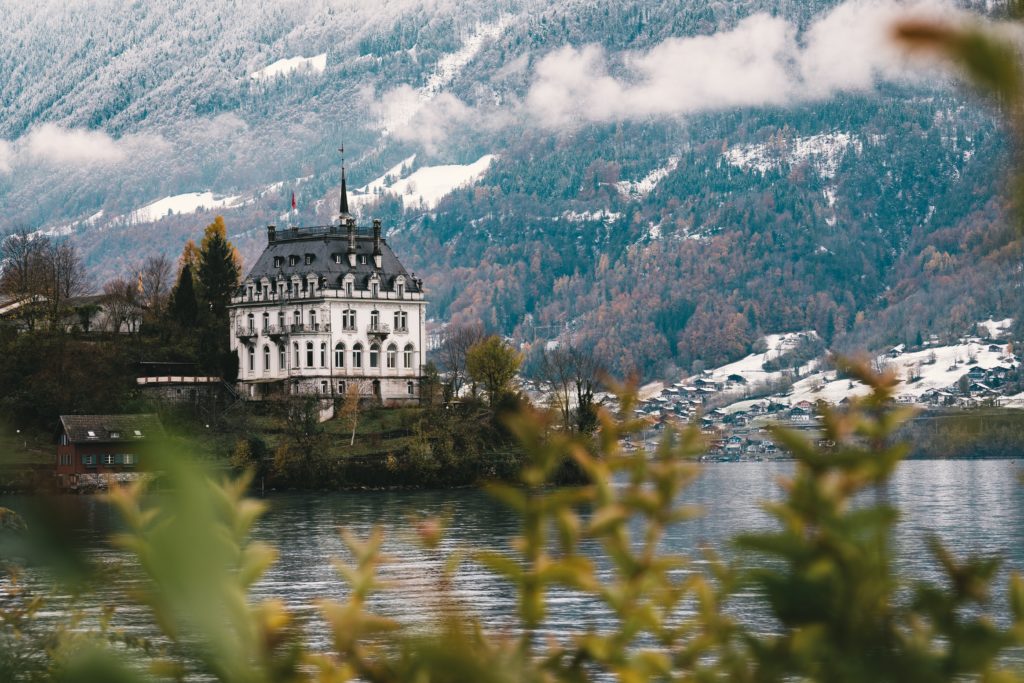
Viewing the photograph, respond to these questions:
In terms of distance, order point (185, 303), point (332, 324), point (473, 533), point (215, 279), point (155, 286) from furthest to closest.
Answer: point (155, 286)
point (215, 279)
point (185, 303)
point (332, 324)
point (473, 533)

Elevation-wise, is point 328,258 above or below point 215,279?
above

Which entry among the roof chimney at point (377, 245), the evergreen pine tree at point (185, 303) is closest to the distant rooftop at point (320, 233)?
the roof chimney at point (377, 245)

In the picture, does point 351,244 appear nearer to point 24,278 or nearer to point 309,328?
point 309,328

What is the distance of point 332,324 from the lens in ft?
333

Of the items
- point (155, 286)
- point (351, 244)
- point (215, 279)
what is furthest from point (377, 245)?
point (155, 286)

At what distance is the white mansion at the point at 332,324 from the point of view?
333ft

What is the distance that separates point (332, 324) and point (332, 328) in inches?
9.6

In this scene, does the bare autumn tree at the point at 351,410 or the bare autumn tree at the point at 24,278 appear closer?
the bare autumn tree at the point at 351,410

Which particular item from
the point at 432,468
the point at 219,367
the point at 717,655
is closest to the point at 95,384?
the point at 219,367

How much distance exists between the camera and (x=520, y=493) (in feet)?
6.14

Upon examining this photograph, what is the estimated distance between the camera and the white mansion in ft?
333

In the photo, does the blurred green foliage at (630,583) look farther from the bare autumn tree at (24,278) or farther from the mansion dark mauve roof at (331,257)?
the mansion dark mauve roof at (331,257)

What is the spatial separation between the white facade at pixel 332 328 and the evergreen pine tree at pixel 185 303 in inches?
107

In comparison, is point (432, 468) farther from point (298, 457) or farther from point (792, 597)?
point (792, 597)
